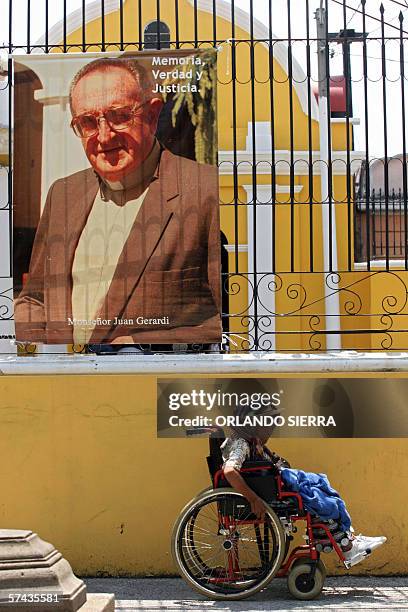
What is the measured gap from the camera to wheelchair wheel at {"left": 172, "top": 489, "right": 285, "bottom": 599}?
621 centimetres

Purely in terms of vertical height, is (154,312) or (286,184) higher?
(286,184)

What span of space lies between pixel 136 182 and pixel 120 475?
207 cm

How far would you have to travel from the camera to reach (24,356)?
7.27 m

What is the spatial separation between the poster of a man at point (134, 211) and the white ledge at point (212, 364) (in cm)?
21

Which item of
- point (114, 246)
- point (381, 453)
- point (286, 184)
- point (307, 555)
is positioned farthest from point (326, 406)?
point (286, 184)

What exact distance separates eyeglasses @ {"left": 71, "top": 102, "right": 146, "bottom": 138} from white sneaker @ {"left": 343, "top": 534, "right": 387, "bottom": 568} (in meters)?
3.26

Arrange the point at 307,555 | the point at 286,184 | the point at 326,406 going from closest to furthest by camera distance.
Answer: the point at 307,555 < the point at 326,406 < the point at 286,184

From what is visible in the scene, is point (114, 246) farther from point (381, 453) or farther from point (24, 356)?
point (381, 453)

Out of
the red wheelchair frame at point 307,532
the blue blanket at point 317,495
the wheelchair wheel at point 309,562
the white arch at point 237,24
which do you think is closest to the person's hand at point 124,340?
the red wheelchair frame at point 307,532

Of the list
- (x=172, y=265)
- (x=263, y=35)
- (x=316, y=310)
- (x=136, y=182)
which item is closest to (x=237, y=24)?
(x=263, y=35)

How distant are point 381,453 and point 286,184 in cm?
596

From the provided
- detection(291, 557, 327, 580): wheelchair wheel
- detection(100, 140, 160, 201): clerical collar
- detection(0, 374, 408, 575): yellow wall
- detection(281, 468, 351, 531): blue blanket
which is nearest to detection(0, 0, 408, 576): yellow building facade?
detection(0, 374, 408, 575): yellow wall

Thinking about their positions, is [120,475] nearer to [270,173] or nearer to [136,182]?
[136,182]

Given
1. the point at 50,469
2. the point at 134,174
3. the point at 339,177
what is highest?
the point at 339,177
